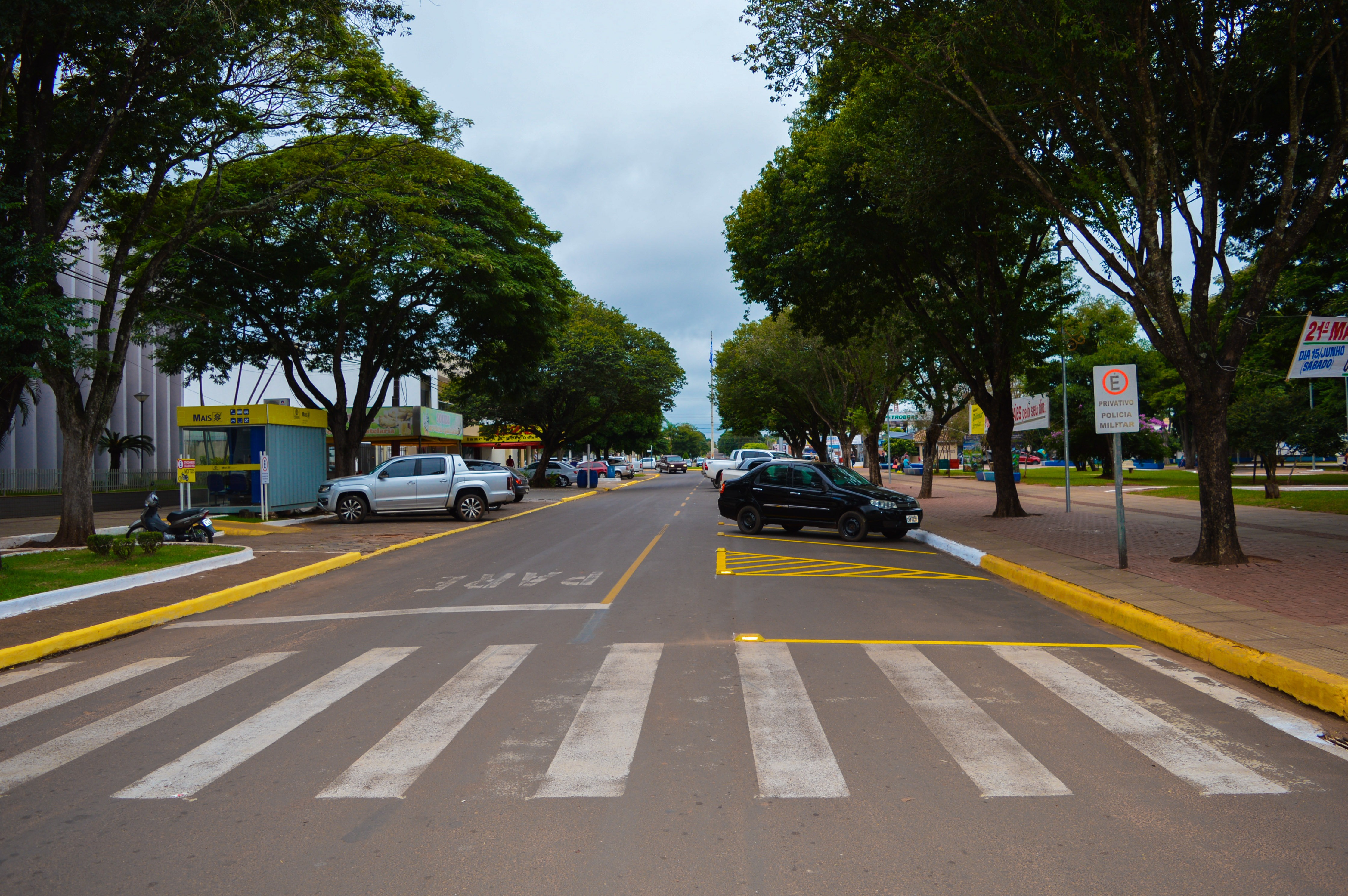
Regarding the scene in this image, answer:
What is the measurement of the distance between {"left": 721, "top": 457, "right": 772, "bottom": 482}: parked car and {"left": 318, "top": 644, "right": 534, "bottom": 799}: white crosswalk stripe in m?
25.7

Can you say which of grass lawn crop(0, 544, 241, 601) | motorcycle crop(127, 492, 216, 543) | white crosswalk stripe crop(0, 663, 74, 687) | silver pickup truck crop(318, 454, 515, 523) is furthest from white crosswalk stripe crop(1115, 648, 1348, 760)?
silver pickup truck crop(318, 454, 515, 523)

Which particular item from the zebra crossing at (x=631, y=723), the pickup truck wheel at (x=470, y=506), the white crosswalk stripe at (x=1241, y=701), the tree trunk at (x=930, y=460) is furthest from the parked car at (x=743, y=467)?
the zebra crossing at (x=631, y=723)

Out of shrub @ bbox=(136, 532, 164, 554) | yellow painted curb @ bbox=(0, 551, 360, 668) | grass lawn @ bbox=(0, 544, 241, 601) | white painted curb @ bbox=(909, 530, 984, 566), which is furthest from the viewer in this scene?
white painted curb @ bbox=(909, 530, 984, 566)

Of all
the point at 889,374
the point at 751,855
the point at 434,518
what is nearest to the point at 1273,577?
the point at 751,855

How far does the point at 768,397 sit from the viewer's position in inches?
2207

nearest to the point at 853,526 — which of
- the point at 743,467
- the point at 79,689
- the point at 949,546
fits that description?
the point at 949,546

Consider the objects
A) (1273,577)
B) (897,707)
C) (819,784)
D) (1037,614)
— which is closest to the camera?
(819,784)

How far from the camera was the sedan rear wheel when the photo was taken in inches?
671

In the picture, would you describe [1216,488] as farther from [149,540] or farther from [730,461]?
[730,461]

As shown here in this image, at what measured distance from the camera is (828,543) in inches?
661

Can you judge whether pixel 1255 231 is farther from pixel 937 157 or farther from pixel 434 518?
pixel 434 518

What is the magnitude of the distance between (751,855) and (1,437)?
59.7 ft

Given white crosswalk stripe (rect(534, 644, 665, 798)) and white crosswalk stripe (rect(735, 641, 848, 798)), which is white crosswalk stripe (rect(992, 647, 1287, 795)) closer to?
white crosswalk stripe (rect(735, 641, 848, 798))

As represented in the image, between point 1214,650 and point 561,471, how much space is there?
4426cm
